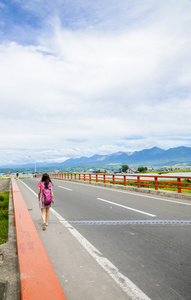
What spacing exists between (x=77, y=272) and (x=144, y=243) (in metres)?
1.86

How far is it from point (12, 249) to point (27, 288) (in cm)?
221

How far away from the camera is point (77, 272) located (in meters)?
3.83

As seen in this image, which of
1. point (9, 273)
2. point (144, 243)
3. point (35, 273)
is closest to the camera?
point (35, 273)

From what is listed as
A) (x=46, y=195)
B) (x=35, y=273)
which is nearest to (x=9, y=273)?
(x=35, y=273)

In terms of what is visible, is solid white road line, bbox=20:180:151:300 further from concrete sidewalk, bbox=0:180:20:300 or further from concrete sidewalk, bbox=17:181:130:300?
concrete sidewalk, bbox=0:180:20:300

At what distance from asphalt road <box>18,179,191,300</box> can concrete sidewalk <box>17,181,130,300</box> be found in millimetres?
153

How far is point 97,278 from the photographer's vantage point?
361 centimetres

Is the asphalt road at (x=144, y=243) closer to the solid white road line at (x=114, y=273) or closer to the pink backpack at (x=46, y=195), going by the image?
the solid white road line at (x=114, y=273)

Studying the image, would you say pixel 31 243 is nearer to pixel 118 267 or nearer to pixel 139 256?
pixel 118 267

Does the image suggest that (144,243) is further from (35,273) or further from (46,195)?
(46,195)

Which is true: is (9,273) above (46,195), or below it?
below

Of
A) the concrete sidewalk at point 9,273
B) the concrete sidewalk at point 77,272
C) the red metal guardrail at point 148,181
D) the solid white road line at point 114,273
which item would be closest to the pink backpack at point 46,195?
the concrete sidewalk at point 77,272

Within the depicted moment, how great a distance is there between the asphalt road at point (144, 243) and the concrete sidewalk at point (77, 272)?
0.15 metres

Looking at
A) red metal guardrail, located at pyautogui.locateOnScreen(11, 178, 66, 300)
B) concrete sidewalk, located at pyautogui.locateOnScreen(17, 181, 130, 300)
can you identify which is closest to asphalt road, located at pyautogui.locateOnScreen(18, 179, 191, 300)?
concrete sidewalk, located at pyautogui.locateOnScreen(17, 181, 130, 300)
